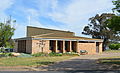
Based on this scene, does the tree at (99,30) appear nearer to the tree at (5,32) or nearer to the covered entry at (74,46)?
the covered entry at (74,46)

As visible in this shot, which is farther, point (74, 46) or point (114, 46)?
point (114, 46)

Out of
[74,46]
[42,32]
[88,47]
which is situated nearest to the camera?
[74,46]

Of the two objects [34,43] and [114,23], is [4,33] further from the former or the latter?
[114,23]

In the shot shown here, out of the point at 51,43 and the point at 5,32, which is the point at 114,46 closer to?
the point at 51,43

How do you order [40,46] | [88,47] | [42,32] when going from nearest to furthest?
[40,46], [88,47], [42,32]

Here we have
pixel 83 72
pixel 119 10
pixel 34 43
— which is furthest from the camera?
pixel 34 43

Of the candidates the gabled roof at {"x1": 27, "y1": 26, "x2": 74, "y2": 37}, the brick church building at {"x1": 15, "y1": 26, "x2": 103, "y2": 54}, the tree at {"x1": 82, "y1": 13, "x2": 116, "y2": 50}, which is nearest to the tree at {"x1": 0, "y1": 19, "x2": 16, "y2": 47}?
the brick church building at {"x1": 15, "y1": 26, "x2": 103, "y2": 54}

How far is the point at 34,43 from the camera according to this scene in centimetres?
2220

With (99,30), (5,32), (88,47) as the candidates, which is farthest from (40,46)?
(99,30)

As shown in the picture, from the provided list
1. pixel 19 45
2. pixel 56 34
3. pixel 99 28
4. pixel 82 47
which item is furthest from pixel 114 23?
pixel 99 28

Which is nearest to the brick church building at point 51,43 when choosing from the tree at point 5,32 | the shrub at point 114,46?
the tree at point 5,32

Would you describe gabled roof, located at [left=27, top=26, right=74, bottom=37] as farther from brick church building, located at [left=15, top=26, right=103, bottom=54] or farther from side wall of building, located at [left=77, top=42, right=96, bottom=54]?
side wall of building, located at [left=77, top=42, right=96, bottom=54]

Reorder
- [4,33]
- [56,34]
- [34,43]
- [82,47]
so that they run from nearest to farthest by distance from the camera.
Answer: [4,33]
[34,43]
[82,47]
[56,34]

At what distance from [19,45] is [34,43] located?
7.08 metres
